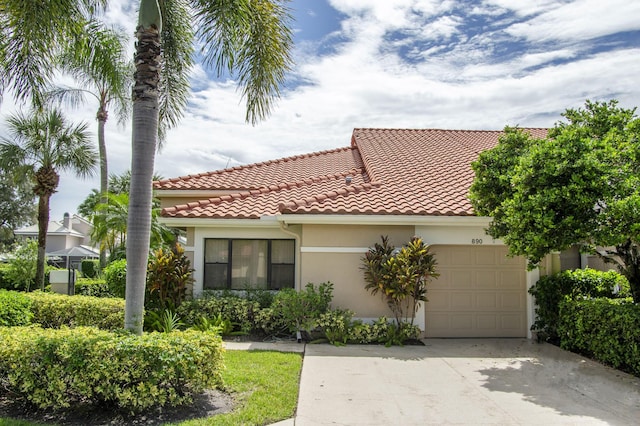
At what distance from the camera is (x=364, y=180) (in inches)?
570

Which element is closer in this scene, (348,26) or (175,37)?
(175,37)

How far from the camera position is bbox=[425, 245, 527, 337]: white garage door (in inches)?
456

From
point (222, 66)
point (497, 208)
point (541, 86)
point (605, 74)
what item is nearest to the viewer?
point (222, 66)

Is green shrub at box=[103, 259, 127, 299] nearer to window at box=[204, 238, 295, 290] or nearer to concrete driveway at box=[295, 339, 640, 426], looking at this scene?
window at box=[204, 238, 295, 290]

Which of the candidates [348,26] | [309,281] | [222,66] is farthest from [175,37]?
[309,281]

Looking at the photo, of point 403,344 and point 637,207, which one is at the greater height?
point 637,207

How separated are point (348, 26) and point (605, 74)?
6496mm

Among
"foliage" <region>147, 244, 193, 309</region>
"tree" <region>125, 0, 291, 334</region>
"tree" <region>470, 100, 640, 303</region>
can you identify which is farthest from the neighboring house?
"tree" <region>470, 100, 640, 303</region>

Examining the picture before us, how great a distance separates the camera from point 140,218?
264 inches

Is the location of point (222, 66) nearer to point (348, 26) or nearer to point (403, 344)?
point (348, 26)

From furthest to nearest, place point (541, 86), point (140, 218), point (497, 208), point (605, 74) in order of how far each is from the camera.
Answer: point (541, 86) → point (605, 74) → point (497, 208) → point (140, 218)

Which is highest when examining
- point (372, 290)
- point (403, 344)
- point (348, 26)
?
point (348, 26)

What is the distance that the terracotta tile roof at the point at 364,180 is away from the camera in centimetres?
1146

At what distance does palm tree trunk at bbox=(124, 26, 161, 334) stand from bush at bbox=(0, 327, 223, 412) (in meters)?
0.62
